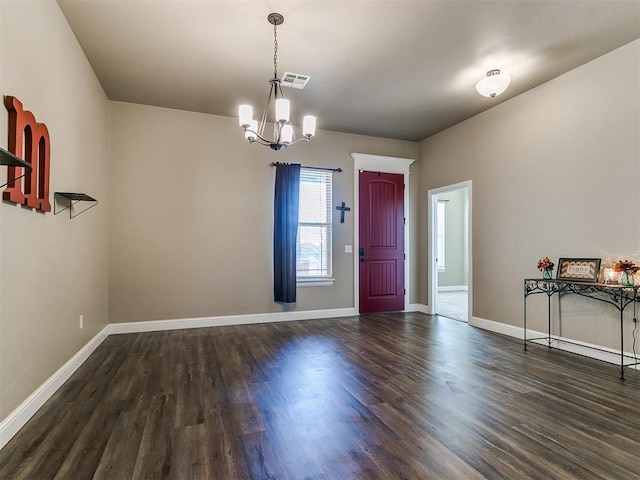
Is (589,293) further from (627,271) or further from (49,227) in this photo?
(49,227)

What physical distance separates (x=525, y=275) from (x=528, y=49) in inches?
102

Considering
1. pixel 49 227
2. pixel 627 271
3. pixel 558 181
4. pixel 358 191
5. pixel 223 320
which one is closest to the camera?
pixel 49 227

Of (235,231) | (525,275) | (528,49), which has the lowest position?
(525,275)

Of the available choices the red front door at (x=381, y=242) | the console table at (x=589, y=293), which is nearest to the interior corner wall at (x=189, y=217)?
the red front door at (x=381, y=242)

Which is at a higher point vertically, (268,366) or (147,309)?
(147,309)

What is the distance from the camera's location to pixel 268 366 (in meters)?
3.33

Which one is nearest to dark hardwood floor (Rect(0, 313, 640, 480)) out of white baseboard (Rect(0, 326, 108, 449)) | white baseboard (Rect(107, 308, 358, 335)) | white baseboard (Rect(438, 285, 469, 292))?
white baseboard (Rect(0, 326, 108, 449))

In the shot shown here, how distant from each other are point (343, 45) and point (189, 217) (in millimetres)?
3105

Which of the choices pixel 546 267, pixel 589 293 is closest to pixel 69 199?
pixel 546 267

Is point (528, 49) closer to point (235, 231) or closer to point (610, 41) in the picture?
point (610, 41)

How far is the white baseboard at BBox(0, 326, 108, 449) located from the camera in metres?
2.03

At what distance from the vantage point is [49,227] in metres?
2.71

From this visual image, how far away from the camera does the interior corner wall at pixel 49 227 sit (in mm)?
2078

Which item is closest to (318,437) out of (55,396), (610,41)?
(55,396)
